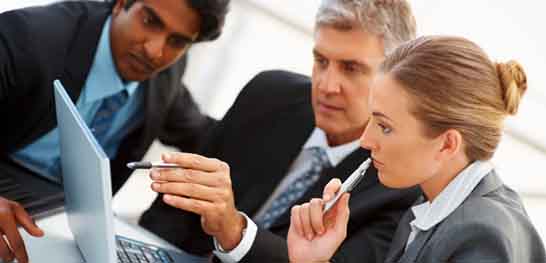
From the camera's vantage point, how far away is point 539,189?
260 cm

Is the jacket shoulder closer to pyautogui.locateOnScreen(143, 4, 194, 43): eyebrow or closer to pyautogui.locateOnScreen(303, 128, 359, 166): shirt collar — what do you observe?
pyautogui.locateOnScreen(303, 128, 359, 166): shirt collar

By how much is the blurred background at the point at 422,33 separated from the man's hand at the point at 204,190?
0.95 meters

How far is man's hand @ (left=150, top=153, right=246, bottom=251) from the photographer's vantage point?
4.03 feet

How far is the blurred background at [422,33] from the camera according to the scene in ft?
7.86

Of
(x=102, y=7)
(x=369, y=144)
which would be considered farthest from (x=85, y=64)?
(x=369, y=144)

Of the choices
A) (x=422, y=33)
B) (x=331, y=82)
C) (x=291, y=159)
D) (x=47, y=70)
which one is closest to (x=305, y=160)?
(x=291, y=159)

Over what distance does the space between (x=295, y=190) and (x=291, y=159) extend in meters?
0.10

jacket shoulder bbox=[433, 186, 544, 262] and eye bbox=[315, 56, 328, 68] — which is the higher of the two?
eye bbox=[315, 56, 328, 68]

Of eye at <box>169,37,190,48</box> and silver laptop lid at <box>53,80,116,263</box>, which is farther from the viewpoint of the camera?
eye at <box>169,37,190,48</box>

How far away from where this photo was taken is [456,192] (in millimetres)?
1170

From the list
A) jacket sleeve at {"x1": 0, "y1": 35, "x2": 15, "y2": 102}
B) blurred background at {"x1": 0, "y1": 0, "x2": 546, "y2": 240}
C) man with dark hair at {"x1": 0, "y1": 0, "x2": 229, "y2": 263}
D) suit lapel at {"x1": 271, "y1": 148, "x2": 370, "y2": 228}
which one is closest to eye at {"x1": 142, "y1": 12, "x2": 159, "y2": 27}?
man with dark hair at {"x1": 0, "y1": 0, "x2": 229, "y2": 263}

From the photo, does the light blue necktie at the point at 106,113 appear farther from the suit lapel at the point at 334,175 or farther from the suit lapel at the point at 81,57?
the suit lapel at the point at 334,175

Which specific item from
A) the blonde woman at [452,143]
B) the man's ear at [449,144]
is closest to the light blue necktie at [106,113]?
the blonde woman at [452,143]

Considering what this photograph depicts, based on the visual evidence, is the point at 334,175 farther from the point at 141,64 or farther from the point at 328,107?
the point at 141,64
